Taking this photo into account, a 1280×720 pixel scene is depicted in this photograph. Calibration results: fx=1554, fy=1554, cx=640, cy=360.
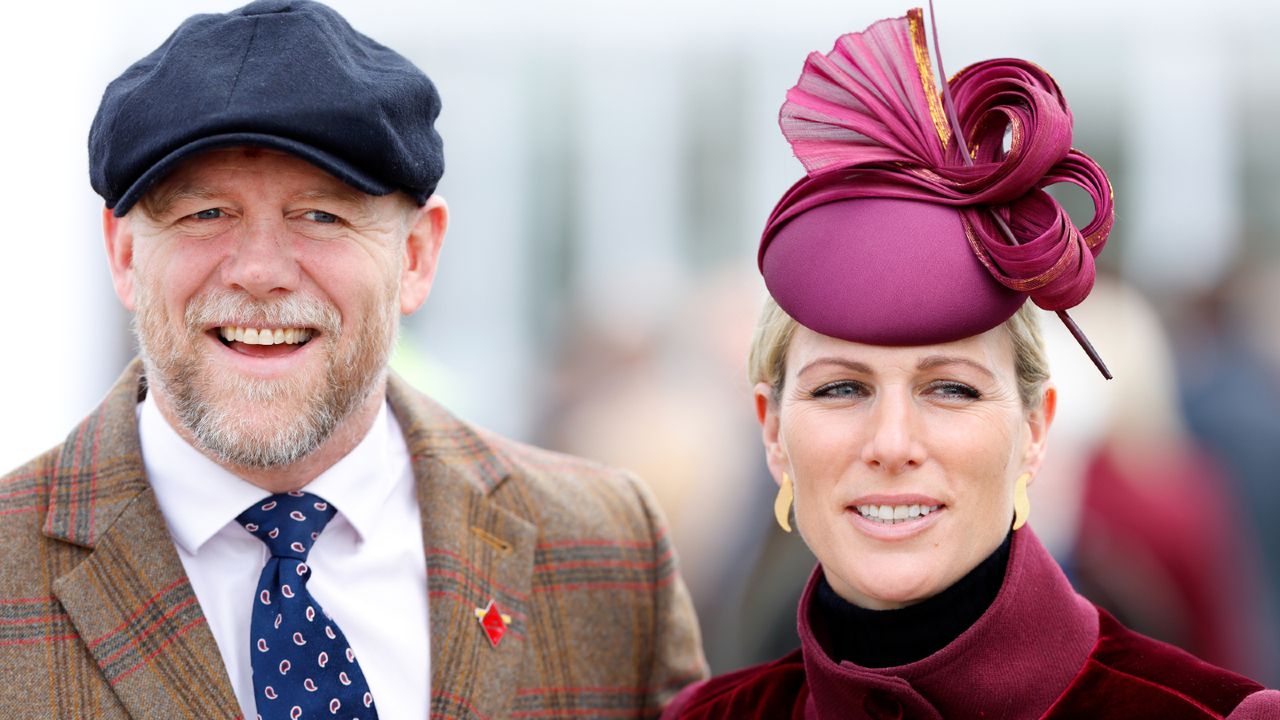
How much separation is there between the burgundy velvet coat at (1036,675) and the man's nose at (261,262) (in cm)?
113

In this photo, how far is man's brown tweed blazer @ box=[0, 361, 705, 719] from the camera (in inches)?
103

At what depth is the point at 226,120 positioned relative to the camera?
2559mm

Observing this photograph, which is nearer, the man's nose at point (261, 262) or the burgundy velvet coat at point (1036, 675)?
the burgundy velvet coat at point (1036, 675)

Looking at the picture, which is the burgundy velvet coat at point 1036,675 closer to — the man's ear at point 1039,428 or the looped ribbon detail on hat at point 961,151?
the man's ear at point 1039,428

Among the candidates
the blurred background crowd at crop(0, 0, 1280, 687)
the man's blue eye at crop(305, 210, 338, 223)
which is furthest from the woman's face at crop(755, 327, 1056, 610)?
the blurred background crowd at crop(0, 0, 1280, 687)

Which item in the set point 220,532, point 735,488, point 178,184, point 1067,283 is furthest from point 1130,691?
point 735,488

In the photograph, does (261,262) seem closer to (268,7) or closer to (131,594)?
(268,7)

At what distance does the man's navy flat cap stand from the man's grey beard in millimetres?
230

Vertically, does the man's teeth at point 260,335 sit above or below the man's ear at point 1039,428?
above

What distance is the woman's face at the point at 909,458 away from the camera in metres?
2.53

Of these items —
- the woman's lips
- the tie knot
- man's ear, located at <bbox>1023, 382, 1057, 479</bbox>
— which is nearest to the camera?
the woman's lips

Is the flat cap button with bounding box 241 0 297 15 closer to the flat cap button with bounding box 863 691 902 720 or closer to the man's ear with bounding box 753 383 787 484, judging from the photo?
the man's ear with bounding box 753 383 787 484

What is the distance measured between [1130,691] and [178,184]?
1.79 metres

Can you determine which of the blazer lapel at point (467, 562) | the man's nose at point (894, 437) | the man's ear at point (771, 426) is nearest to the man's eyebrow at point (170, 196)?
the blazer lapel at point (467, 562)
